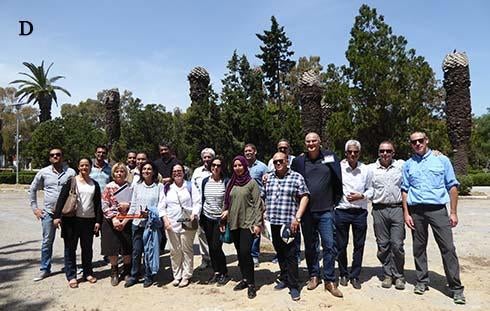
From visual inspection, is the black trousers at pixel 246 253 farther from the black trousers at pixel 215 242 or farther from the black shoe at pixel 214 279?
the black shoe at pixel 214 279

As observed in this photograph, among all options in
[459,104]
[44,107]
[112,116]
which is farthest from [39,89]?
[459,104]

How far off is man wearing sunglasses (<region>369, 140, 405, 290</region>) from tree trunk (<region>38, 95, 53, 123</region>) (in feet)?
139

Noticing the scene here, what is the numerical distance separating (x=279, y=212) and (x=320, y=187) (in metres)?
0.57

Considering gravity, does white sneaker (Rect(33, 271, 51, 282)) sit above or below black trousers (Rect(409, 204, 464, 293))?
below

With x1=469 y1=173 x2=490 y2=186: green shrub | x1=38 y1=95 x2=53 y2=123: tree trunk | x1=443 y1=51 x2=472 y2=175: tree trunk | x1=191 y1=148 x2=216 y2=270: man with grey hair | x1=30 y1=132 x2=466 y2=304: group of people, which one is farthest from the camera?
x1=38 y1=95 x2=53 y2=123: tree trunk

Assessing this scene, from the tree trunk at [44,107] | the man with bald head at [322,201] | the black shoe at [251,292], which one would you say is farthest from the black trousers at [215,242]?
the tree trunk at [44,107]

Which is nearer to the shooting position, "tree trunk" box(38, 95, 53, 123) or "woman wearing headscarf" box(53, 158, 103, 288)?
"woman wearing headscarf" box(53, 158, 103, 288)

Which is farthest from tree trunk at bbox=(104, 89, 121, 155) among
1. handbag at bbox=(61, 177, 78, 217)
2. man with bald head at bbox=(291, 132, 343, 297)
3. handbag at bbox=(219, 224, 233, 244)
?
man with bald head at bbox=(291, 132, 343, 297)

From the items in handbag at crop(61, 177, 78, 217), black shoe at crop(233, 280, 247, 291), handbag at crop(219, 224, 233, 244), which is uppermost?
handbag at crop(61, 177, 78, 217)

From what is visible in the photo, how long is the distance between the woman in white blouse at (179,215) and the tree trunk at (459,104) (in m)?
16.7

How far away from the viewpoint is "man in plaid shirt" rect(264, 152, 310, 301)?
4.61 metres

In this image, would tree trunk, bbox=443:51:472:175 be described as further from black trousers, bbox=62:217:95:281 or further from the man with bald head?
black trousers, bbox=62:217:95:281

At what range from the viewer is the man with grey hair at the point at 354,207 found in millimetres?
4883

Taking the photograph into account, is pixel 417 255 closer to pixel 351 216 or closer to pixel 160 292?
pixel 351 216
